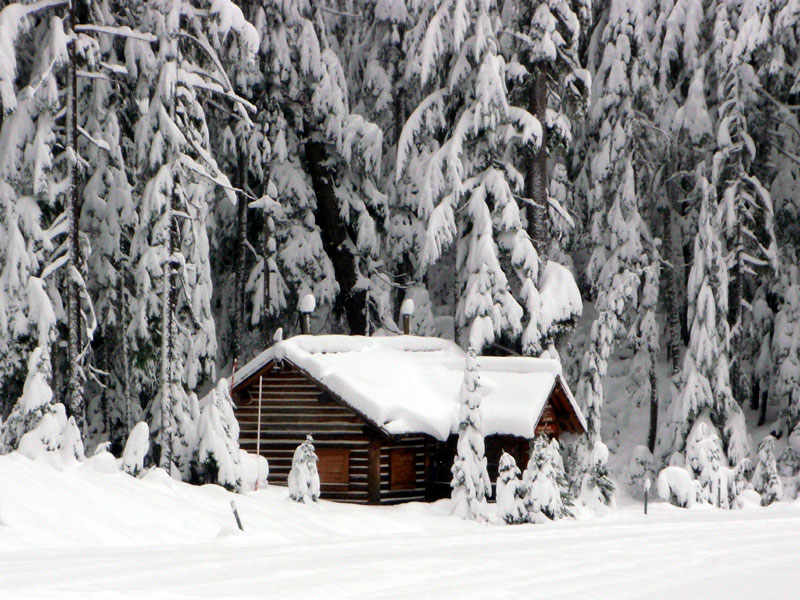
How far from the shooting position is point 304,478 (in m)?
22.4

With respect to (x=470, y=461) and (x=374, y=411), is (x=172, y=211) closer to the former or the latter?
(x=374, y=411)

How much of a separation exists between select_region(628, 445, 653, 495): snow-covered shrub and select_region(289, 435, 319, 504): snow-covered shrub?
607 inches

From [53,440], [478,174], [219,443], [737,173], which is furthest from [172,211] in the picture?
[737,173]

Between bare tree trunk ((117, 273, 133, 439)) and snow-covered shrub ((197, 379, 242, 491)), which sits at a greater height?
bare tree trunk ((117, 273, 133, 439))

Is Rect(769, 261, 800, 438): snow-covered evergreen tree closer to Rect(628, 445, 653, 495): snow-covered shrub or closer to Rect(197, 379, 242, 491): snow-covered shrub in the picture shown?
Rect(628, 445, 653, 495): snow-covered shrub

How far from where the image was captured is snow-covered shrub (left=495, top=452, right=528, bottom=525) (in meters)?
23.1

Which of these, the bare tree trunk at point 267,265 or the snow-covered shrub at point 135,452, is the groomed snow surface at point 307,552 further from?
the bare tree trunk at point 267,265

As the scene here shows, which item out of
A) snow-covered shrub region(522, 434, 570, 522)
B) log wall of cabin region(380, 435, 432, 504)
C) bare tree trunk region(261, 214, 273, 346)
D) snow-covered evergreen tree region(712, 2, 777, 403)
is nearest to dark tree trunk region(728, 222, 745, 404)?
snow-covered evergreen tree region(712, 2, 777, 403)

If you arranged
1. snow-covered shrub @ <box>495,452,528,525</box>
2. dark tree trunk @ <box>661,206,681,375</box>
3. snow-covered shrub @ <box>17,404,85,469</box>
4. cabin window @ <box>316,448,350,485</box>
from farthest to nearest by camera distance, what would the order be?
dark tree trunk @ <box>661,206,681,375</box> < cabin window @ <box>316,448,350,485</box> < snow-covered shrub @ <box>495,452,528,525</box> < snow-covered shrub @ <box>17,404,85,469</box>

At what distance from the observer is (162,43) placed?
78.6 ft

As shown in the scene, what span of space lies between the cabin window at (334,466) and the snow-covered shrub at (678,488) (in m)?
9.22

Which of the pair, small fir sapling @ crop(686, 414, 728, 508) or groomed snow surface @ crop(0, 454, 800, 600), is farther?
small fir sapling @ crop(686, 414, 728, 508)

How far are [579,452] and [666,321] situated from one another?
1266 centimetres

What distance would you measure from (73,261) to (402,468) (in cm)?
973
